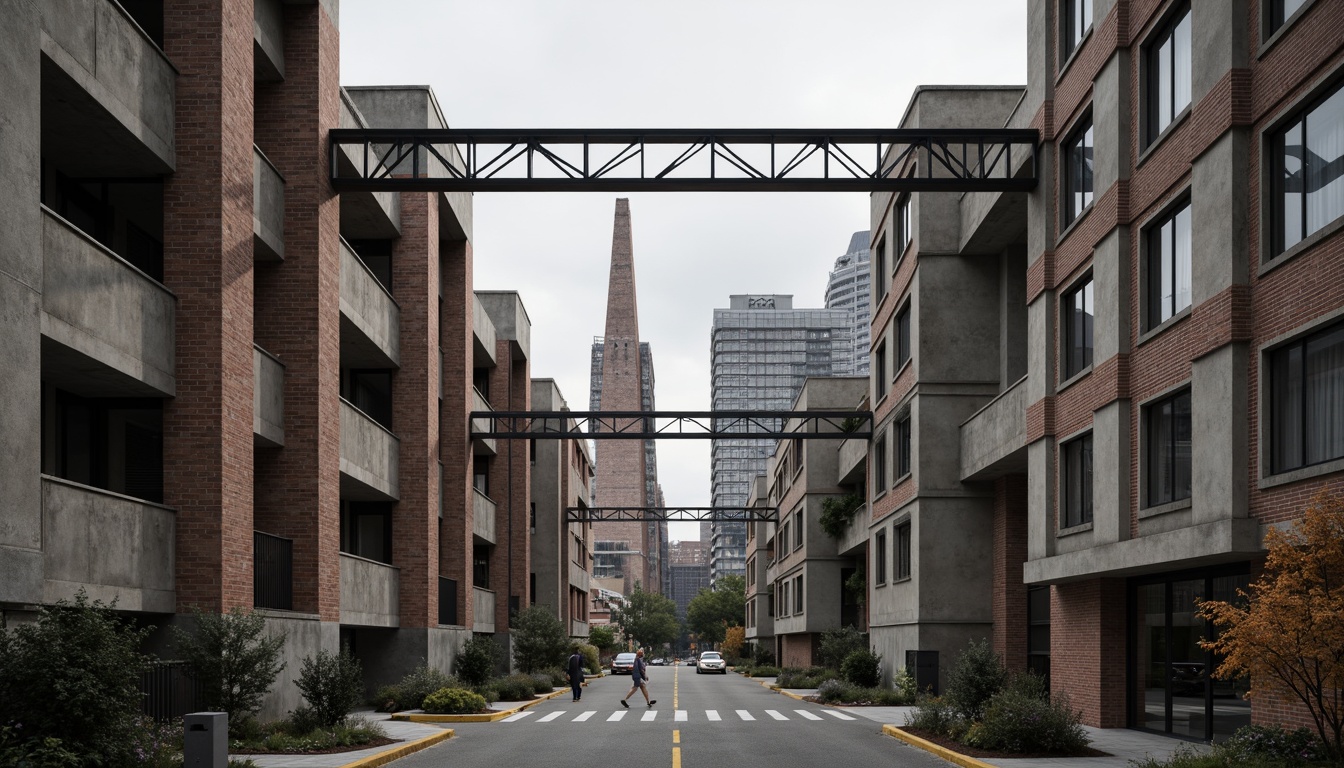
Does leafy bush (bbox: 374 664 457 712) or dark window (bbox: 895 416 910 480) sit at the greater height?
dark window (bbox: 895 416 910 480)

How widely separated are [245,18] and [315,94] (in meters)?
4.08

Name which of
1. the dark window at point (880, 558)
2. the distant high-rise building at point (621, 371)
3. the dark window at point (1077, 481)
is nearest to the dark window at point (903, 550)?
the dark window at point (880, 558)

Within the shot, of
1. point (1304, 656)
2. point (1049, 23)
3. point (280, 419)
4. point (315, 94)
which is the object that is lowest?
point (1304, 656)

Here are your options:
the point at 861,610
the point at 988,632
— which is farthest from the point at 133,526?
the point at 861,610

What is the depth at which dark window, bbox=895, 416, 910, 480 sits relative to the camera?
1496 inches

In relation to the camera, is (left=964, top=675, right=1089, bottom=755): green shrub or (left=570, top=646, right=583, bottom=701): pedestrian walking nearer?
(left=964, top=675, right=1089, bottom=755): green shrub

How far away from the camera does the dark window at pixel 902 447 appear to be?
38.0 meters

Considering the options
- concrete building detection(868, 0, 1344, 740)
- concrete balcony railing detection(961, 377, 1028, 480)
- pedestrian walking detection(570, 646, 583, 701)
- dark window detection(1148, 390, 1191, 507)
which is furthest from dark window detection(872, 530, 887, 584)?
dark window detection(1148, 390, 1191, 507)

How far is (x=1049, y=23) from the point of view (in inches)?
1054

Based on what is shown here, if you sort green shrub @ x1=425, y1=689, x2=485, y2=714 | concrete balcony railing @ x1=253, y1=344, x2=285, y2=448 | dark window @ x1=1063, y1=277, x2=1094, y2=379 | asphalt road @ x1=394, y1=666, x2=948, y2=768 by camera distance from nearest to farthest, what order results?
1. asphalt road @ x1=394, y1=666, x2=948, y2=768
2. concrete balcony railing @ x1=253, y1=344, x2=285, y2=448
3. dark window @ x1=1063, y1=277, x2=1094, y2=379
4. green shrub @ x1=425, y1=689, x2=485, y2=714

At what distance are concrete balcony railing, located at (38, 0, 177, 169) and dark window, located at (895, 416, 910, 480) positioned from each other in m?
24.0

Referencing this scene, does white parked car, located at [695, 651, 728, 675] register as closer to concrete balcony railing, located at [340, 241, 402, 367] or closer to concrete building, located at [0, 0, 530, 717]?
concrete building, located at [0, 0, 530, 717]

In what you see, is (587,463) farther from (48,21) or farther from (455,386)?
(48,21)

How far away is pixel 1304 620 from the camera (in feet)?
44.9
